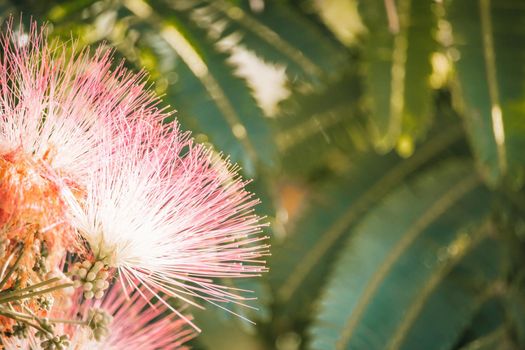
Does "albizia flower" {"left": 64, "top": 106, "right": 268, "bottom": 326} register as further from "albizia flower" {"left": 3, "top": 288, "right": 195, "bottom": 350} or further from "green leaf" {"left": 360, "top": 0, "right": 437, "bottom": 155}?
"green leaf" {"left": 360, "top": 0, "right": 437, "bottom": 155}

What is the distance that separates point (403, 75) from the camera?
5.62 feet

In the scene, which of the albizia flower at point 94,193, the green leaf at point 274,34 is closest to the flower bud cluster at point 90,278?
the albizia flower at point 94,193

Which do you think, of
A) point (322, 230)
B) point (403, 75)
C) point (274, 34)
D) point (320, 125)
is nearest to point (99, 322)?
point (274, 34)

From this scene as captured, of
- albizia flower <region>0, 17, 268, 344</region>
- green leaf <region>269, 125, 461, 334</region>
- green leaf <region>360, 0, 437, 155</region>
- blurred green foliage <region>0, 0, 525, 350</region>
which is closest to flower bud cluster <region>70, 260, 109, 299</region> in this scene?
albizia flower <region>0, 17, 268, 344</region>

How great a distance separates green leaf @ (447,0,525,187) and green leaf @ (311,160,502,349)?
287 mm

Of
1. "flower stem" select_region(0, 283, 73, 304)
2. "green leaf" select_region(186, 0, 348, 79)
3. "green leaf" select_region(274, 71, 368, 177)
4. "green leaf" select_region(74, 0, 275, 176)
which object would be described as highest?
"green leaf" select_region(274, 71, 368, 177)

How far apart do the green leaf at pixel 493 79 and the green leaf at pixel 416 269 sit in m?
0.29

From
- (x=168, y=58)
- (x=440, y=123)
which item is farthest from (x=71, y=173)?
(x=440, y=123)

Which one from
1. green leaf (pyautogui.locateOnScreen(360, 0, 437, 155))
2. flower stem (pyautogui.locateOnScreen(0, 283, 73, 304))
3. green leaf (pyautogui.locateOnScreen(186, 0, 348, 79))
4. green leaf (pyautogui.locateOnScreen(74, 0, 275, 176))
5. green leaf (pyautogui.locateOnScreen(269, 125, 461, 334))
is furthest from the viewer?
green leaf (pyautogui.locateOnScreen(269, 125, 461, 334))

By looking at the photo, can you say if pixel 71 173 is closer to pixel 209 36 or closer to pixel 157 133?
pixel 157 133

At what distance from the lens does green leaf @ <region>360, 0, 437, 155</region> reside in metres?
1.70

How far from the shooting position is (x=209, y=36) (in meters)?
1.51

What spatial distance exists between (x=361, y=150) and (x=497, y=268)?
51cm

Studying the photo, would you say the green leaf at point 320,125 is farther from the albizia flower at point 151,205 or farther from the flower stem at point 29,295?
the flower stem at point 29,295
